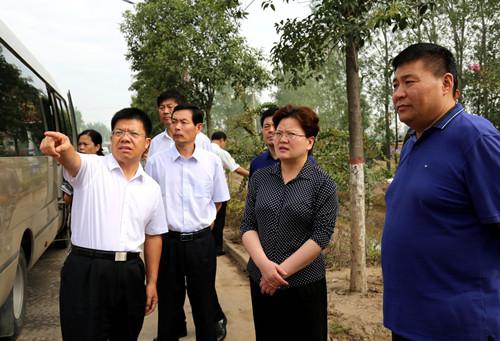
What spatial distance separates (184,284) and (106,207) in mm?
1174

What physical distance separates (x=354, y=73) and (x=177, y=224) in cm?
209

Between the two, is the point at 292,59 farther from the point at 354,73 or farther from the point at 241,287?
the point at 241,287

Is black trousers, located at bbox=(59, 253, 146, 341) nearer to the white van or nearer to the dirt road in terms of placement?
the white van

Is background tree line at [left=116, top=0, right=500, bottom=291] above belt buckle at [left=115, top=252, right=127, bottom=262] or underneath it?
above

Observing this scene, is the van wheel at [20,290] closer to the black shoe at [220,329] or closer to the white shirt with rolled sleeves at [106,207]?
the black shoe at [220,329]

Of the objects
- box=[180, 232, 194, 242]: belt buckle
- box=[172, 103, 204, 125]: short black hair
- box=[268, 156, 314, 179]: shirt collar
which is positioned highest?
box=[172, 103, 204, 125]: short black hair

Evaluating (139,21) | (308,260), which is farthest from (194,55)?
(308,260)

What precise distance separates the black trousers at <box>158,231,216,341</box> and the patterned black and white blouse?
82cm

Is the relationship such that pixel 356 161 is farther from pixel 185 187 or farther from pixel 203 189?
Answer: pixel 185 187

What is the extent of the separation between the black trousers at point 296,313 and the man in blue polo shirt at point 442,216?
1.82ft

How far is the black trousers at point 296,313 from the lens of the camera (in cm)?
232

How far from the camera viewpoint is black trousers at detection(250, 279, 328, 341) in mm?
2320

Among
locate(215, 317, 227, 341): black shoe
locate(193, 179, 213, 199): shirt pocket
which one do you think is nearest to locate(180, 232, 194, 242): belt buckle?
locate(193, 179, 213, 199): shirt pocket

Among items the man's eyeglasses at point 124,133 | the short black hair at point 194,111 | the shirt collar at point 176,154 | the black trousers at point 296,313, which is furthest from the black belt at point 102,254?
the short black hair at point 194,111
